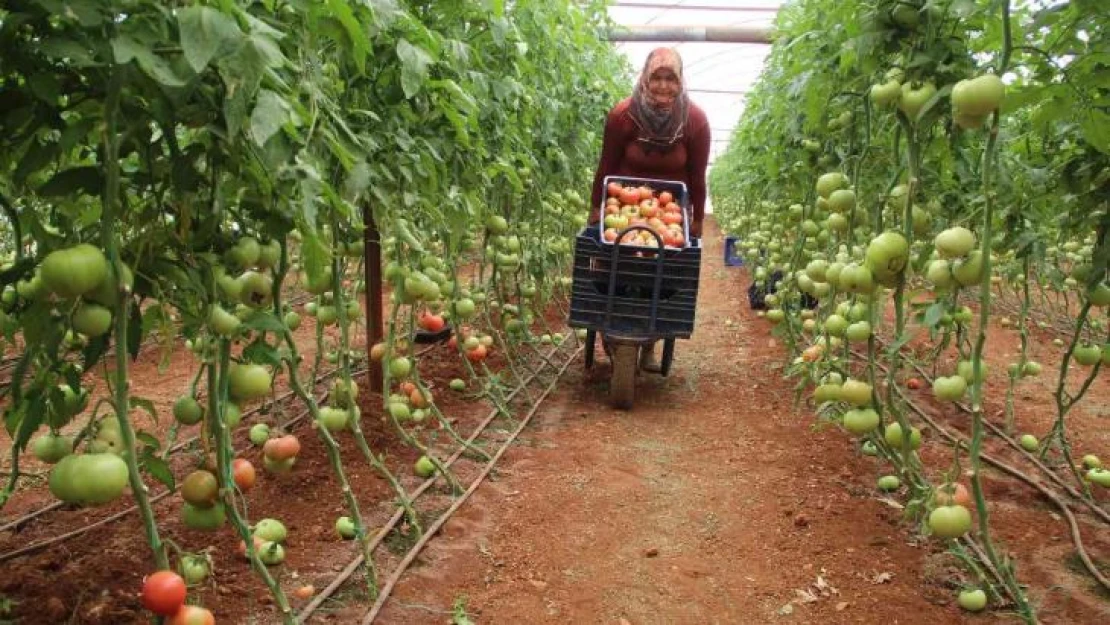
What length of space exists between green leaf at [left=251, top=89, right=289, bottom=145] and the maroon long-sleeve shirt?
3.95 meters

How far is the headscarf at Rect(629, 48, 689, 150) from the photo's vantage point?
5023 millimetres

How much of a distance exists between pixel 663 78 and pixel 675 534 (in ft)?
9.51

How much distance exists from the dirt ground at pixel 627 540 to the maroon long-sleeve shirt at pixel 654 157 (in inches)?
61.4

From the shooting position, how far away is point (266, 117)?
1.32m

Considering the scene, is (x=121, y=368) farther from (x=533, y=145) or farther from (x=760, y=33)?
(x=760, y=33)

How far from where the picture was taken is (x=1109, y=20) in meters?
2.18

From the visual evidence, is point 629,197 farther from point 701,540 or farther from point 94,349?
point 94,349

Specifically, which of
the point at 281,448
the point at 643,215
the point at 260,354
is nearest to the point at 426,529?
the point at 281,448

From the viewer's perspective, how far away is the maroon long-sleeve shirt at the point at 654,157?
5293 millimetres

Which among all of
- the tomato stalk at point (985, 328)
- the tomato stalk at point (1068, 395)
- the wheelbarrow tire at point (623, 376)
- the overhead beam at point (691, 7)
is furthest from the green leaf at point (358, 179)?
the overhead beam at point (691, 7)

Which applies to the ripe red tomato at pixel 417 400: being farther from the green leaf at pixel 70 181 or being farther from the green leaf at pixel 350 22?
the green leaf at pixel 70 181

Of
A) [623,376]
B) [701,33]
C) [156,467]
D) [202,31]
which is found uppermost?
[701,33]

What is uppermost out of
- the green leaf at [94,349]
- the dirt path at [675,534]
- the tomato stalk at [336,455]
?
the green leaf at [94,349]

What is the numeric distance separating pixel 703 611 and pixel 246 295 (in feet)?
6.08
